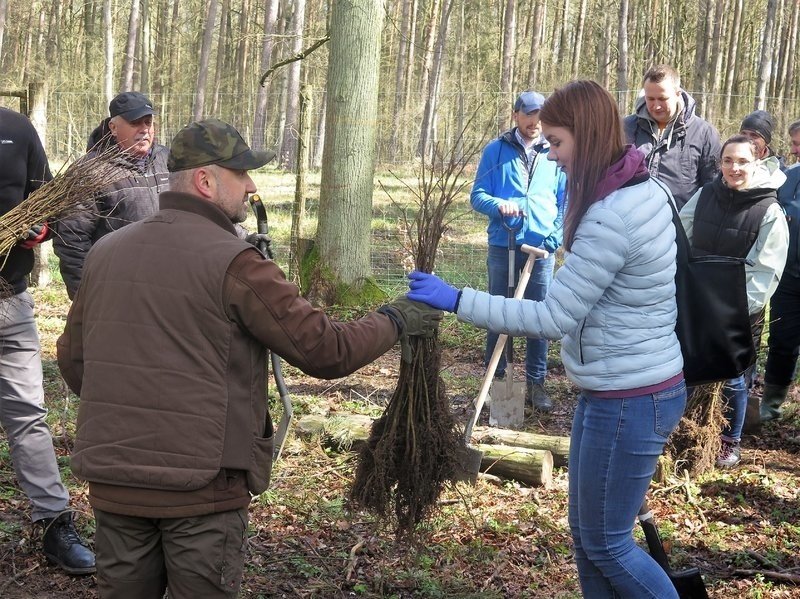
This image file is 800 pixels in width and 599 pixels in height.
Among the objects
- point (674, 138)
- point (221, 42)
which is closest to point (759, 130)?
point (674, 138)

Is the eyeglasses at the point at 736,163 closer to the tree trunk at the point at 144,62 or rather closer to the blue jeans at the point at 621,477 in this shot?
the blue jeans at the point at 621,477

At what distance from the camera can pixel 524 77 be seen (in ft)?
84.2

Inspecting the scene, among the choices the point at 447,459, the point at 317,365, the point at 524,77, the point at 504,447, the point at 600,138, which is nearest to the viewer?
the point at 317,365

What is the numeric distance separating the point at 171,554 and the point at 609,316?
4.66 feet

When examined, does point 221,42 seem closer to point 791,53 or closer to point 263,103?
point 263,103

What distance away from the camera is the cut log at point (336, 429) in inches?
195

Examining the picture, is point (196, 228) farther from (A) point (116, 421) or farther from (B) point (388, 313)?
(B) point (388, 313)

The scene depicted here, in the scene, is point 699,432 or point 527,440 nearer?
point 699,432

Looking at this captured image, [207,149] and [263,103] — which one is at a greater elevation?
[263,103]

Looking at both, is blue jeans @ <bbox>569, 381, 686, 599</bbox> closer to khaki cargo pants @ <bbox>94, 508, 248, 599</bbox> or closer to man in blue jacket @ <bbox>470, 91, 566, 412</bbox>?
khaki cargo pants @ <bbox>94, 508, 248, 599</bbox>

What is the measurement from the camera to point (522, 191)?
564cm

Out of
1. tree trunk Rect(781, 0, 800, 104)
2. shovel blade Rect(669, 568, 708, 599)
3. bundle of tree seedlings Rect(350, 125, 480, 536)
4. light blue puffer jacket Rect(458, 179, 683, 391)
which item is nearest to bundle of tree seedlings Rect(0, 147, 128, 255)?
bundle of tree seedlings Rect(350, 125, 480, 536)

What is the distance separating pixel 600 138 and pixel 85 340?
157 cm

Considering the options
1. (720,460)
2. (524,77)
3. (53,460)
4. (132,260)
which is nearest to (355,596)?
(53,460)
